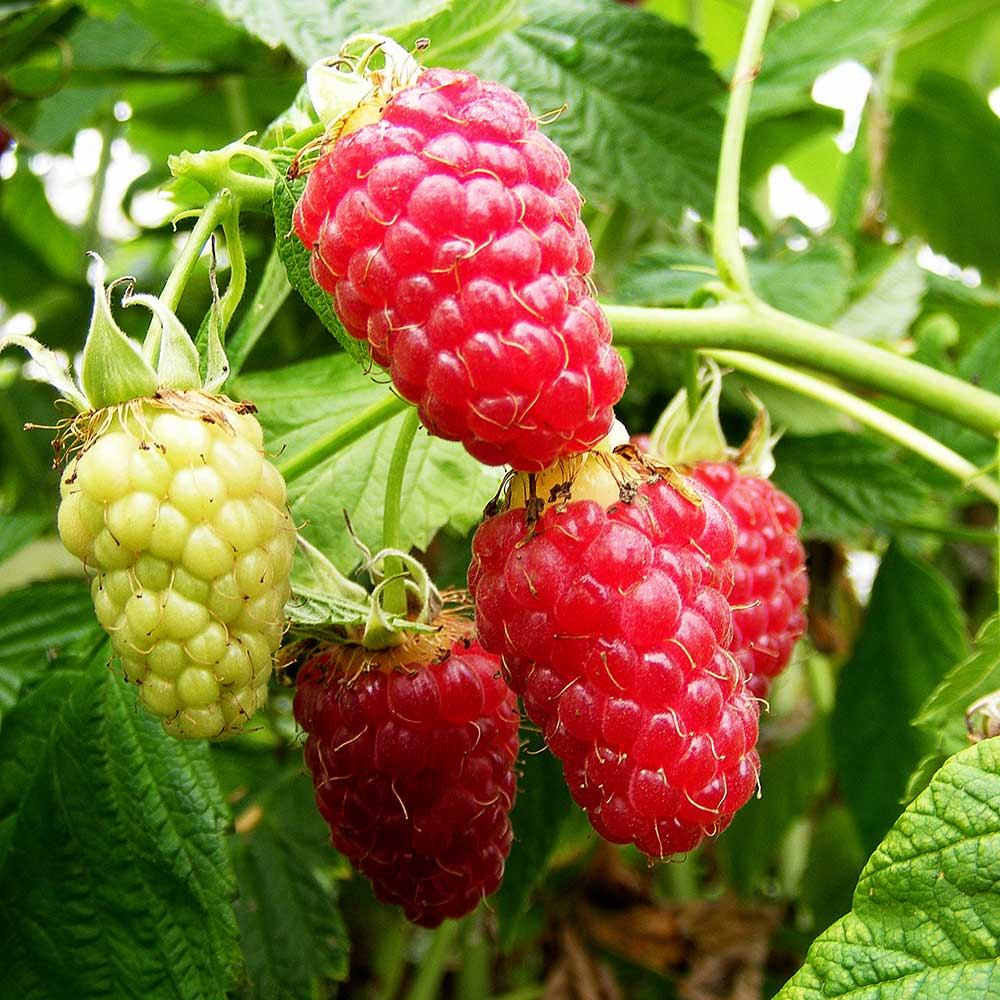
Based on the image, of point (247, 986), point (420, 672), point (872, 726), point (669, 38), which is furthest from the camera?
point (872, 726)

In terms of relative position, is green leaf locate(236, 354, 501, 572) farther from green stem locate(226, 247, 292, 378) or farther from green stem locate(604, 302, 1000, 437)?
green stem locate(604, 302, 1000, 437)

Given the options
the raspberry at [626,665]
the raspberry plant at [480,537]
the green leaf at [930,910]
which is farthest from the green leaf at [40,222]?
the green leaf at [930,910]

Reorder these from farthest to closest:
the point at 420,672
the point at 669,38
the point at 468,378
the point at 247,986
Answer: the point at 669,38, the point at 247,986, the point at 420,672, the point at 468,378

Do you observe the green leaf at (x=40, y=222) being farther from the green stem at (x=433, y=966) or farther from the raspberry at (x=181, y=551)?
the raspberry at (x=181, y=551)

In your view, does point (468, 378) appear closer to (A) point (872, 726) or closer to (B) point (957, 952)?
(B) point (957, 952)

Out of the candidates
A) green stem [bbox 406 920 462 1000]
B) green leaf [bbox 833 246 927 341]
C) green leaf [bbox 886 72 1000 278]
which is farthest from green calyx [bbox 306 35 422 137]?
green leaf [bbox 886 72 1000 278]

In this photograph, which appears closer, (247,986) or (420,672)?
(420,672)

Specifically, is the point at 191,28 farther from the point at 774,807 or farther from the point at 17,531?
the point at 774,807

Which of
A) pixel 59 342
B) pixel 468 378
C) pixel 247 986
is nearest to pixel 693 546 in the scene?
pixel 468 378
